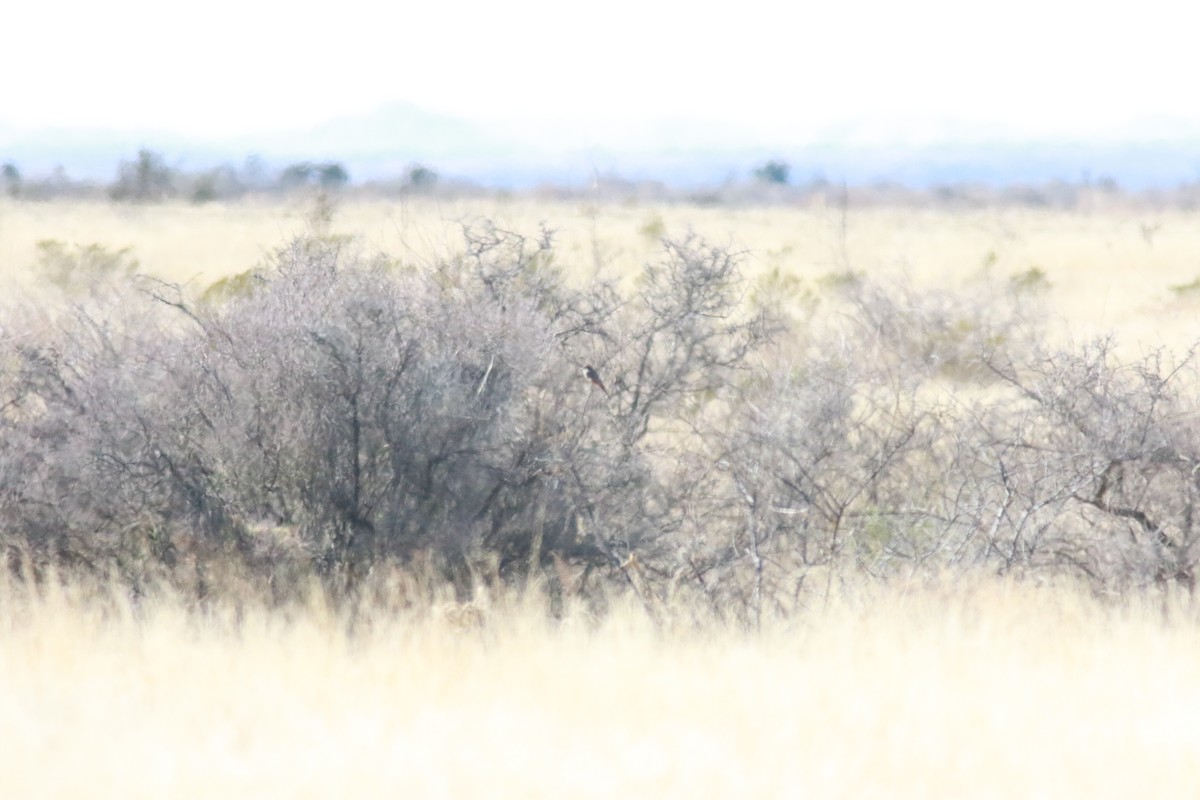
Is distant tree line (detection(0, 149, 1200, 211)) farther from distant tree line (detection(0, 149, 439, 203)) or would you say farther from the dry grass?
the dry grass

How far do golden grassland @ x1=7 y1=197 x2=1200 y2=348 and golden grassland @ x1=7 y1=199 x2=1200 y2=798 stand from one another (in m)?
9.45

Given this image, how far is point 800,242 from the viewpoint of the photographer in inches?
1261

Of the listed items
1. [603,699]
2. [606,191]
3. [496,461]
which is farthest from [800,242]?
[603,699]

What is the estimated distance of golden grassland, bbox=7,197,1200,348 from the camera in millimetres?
20391

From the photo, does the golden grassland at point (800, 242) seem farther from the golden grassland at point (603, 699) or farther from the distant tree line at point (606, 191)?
the golden grassland at point (603, 699)

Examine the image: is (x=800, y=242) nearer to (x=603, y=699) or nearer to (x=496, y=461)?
(x=496, y=461)

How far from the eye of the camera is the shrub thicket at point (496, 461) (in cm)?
645

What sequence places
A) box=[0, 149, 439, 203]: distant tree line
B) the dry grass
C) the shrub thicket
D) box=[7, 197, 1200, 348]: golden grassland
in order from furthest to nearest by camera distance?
box=[0, 149, 439, 203]: distant tree line
box=[7, 197, 1200, 348]: golden grassland
the shrub thicket
the dry grass

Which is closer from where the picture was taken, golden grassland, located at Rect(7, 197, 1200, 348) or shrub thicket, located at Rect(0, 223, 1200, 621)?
shrub thicket, located at Rect(0, 223, 1200, 621)

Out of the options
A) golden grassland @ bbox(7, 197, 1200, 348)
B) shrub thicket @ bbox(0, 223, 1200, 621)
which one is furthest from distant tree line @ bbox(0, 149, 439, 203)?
shrub thicket @ bbox(0, 223, 1200, 621)

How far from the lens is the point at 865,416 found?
27.3 feet

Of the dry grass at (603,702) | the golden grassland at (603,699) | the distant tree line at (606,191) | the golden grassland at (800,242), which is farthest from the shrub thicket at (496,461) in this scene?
the distant tree line at (606,191)

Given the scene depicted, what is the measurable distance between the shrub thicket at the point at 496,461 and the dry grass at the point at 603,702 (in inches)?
20.1

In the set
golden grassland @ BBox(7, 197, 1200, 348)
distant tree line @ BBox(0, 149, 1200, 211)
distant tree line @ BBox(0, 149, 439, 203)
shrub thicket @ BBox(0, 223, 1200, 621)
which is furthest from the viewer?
distant tree line @ BBox(0, 149, 1200, 211)
